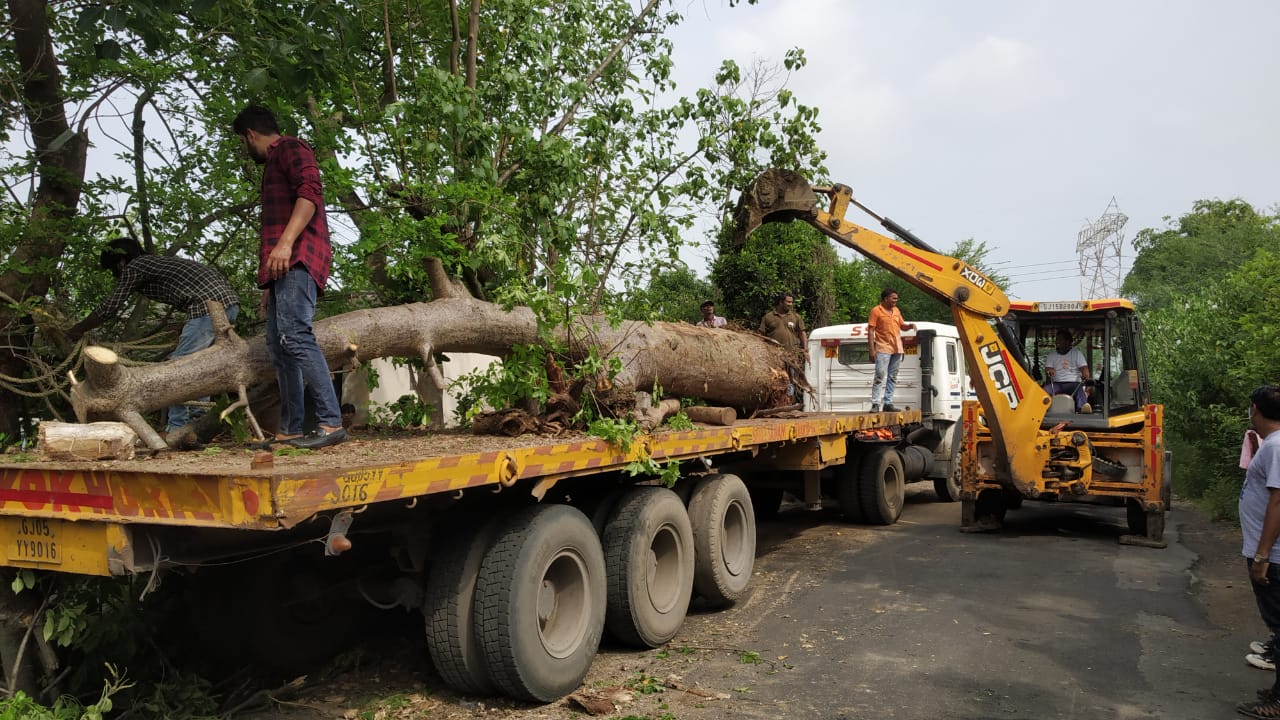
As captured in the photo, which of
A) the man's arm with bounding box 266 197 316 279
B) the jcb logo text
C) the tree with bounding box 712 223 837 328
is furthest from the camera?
the tree with bounding box 712 223 837 328

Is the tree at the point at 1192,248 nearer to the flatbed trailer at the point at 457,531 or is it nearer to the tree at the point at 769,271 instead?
the tree at the point at 769,271

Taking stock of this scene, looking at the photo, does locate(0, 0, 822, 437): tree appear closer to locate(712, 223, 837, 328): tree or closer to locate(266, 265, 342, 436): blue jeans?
locate(266, 265, 342, 436): blue jeans

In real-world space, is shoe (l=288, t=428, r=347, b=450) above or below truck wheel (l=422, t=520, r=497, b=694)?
above

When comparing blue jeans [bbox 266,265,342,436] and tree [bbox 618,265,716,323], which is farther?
tree [bbox 618,265,716,323]

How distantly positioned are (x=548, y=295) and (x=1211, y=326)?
990 cm

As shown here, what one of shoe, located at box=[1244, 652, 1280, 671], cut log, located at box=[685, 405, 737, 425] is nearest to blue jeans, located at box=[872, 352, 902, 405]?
cut log, located at box=[685, 405, 737, 425]

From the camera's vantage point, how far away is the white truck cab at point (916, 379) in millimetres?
11867

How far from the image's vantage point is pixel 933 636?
19.0 ft

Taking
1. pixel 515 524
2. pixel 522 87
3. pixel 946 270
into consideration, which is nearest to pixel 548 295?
pixel 515 524

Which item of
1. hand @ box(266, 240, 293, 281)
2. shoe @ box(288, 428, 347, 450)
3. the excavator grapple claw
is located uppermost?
the excavator grapple claw

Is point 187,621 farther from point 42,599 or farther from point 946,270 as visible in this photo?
point 946,270

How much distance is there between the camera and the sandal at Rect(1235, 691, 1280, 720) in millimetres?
4434

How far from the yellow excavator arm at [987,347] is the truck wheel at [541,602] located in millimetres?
4917

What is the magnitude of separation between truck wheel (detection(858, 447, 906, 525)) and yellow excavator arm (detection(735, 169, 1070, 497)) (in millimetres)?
1424
